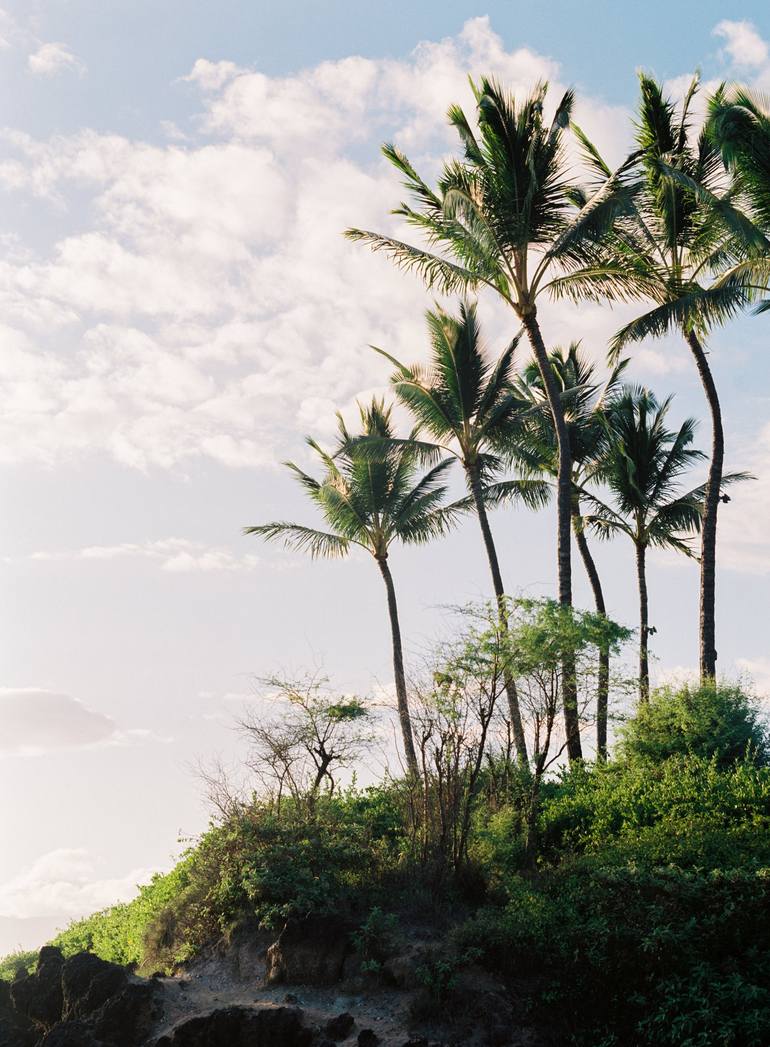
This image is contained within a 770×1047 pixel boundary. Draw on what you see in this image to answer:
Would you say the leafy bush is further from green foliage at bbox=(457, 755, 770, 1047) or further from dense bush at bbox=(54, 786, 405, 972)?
dense bush at bbox=(54, 786, 405, 972)

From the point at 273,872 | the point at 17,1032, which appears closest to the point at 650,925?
the point at 273,872

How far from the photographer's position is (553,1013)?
344 inches

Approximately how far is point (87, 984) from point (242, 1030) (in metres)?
1.96

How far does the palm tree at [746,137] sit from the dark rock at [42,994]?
17403 millimetres

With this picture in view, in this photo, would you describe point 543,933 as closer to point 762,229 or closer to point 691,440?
point 762,229

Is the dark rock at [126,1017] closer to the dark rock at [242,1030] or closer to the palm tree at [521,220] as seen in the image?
the dark rock at [242,1030]

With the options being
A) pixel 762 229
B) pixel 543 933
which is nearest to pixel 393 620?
pixel 762 229

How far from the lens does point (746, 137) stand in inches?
677

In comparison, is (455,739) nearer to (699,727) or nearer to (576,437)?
(699,727)

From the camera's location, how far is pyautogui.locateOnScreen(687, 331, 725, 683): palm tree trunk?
60.1 ft

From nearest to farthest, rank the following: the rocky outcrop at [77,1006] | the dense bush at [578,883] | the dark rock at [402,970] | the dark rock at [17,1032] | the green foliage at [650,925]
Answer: the green foliage at [650,925] → the dense bush at [578,883] → the rocky outcrop at [77,1006] → the dark rock at [402,970] → the dark rock at [17,1032]

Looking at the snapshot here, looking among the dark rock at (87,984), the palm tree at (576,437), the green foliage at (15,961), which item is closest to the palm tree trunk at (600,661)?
the palm tree at (576,437)

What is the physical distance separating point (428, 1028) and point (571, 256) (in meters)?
14.6

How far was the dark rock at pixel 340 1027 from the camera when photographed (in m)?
8.84
